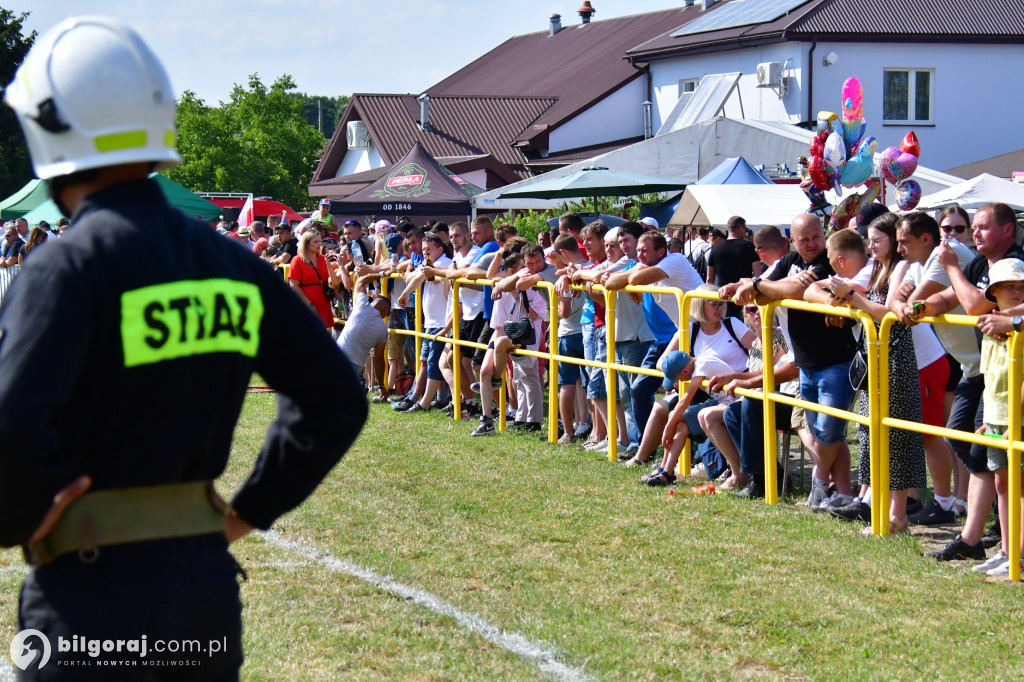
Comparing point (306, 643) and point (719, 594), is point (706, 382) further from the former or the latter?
point (306, 643)

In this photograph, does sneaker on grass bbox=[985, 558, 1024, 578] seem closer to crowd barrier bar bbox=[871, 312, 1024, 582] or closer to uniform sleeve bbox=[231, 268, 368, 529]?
crowd barrier bar bbox=[871, 312, 1024, 582]

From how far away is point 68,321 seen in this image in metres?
2.04

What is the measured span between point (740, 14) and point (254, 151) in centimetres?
3543

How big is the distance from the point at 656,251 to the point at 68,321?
7.86 meters

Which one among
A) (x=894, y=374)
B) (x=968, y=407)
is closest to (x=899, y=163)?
(x=894, y=374)

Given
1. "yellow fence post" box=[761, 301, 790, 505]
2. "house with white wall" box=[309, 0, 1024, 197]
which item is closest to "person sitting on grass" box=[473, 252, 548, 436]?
"yellow fence post" box=[761, 301, 790, 505]

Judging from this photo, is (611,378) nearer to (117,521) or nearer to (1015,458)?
(1015,458)

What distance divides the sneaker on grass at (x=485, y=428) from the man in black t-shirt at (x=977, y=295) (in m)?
5.27

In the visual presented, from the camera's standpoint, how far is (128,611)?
2158mm

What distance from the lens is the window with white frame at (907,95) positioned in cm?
3372

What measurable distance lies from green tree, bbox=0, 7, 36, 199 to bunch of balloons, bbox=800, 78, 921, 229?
146 ft

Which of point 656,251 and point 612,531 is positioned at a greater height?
point 656,251

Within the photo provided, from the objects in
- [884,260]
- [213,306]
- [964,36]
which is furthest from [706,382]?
[964,36]

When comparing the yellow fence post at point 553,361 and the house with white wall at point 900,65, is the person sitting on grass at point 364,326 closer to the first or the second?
the yellow fence post at point 553,361
